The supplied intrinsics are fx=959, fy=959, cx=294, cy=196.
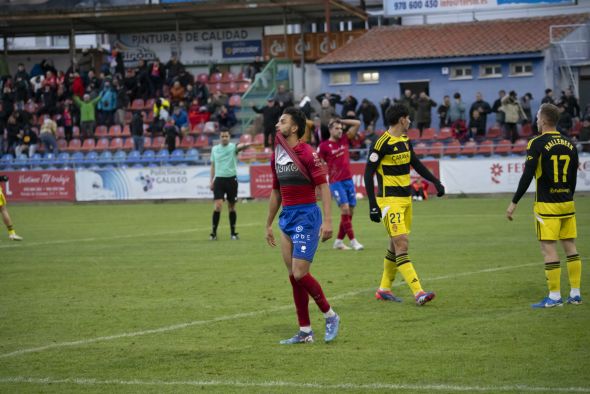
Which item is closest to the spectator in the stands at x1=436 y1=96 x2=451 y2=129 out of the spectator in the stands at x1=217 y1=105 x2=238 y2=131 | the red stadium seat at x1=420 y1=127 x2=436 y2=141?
the red stadium seat at x1=420 y1=127 x2=436 y2=141

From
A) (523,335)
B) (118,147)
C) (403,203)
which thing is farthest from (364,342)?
(118,147)

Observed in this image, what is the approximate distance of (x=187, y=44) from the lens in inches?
1912

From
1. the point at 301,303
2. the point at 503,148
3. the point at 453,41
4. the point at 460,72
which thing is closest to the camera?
the point at 301,303

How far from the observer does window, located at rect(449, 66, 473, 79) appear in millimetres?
41500

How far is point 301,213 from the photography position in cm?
903

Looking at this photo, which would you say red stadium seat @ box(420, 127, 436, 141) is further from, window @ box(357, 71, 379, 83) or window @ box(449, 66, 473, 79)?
window @ box(357, 71, 379, 83)

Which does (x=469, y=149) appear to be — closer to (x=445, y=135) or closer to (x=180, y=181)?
(x=445, y=135)

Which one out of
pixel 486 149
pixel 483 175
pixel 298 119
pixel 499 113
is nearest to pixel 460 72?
Result: pixel 499 113

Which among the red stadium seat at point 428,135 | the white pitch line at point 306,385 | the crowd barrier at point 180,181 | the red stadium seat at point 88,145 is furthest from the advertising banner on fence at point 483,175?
the white pitch line at point 306,385

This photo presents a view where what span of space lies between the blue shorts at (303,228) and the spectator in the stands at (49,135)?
106 ft

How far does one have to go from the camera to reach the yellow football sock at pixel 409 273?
10.8m

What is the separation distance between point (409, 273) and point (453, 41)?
3290 centimetres

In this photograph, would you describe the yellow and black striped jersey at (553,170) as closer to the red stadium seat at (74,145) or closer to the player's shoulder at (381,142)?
the player's shoulder at (381,142)

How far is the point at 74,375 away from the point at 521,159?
79.6ft
